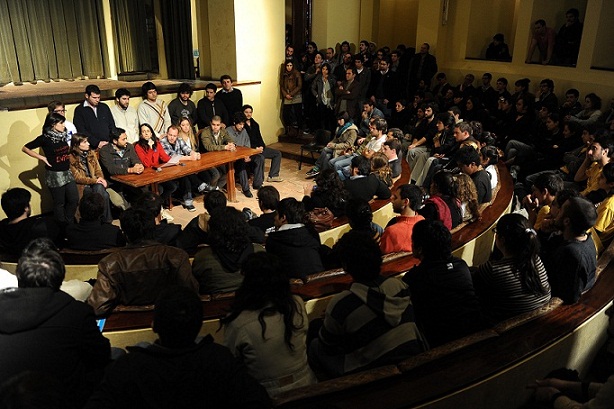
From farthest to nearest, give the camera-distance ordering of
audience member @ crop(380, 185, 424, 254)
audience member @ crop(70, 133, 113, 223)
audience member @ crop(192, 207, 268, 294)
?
audience member @ crop(70, 133, 113, 223), audience member @ crop(380, 185, 424, 254), audience member @ crop(192, 207, 268, 294)

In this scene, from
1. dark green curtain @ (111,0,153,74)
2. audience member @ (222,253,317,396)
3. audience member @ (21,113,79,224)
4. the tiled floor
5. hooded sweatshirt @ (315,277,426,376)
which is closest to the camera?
audience member @ (222,253,317,396)

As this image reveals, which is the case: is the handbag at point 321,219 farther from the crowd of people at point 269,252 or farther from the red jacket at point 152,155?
the red jacket at point 152,155

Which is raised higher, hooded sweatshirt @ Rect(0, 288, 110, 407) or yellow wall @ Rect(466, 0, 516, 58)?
yellow wall @ Rect(466, 0, 516, 58)

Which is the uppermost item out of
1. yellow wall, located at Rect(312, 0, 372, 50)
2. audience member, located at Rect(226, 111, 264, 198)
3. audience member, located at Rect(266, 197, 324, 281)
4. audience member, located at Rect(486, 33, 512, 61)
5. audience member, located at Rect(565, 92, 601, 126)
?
yellow wall, located at Rect(312, 0, 372, 50)

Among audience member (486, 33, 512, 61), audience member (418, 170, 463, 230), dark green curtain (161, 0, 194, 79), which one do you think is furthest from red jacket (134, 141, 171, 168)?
audience member (486, 33, 512, 61)

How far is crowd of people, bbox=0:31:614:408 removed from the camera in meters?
1.92

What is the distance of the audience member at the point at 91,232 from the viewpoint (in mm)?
3900

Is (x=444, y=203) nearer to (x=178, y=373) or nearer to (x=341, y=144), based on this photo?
(x=178, y=373)

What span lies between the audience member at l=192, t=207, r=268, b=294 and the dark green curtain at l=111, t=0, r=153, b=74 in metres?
7.54

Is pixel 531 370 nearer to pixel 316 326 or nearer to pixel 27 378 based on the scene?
pixel 316 326

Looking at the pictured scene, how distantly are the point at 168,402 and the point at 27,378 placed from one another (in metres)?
0.42

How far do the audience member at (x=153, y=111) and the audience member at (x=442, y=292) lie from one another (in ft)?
16.5

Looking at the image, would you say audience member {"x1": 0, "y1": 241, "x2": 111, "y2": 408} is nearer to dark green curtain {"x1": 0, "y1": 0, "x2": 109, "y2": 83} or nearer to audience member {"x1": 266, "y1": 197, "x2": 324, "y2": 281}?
audience member {"x1": 266, "y1": 197, "x2": 324, "y2": 281}

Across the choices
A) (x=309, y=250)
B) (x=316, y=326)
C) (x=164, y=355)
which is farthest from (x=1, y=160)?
(x=164, y=355)
